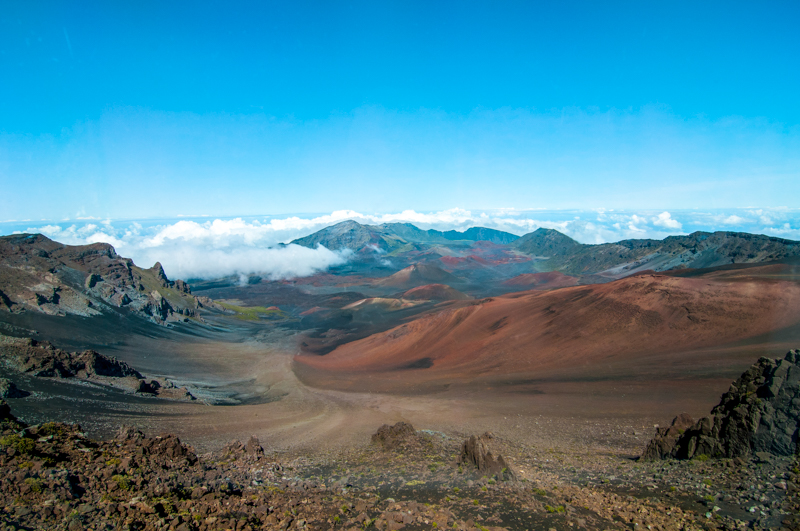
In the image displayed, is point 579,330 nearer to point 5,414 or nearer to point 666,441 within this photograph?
point 666,441

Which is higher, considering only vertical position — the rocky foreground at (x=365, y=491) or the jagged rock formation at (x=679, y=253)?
the jagged rock formation at (x=679, y=253)

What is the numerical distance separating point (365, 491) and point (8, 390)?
22787mm

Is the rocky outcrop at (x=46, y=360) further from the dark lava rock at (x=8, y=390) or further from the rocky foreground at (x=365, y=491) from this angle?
the rocky foreground at (x=365, y=491)

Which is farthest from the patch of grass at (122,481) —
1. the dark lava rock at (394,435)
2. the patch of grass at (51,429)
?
the dark lava rock at (394,435)

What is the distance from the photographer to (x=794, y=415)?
11227mm

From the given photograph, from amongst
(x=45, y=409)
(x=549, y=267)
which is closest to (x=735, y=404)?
(x=45, y=409)

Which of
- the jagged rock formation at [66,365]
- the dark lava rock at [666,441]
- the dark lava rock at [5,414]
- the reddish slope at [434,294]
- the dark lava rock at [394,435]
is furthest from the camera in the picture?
the reddish slope at [434,294]

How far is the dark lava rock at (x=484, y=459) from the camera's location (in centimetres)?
1362

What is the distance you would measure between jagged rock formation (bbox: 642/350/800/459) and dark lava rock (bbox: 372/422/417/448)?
1058 cm

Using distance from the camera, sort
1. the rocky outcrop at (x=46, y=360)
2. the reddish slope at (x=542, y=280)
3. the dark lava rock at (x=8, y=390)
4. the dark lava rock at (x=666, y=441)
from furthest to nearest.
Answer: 1. the reddish slope at (x=542, y=280)
2. the rocky outcrop at (x=46, y=360)
3. the dark lava rock at (x=8, y=390)
4. the dark lava rock at (x=666, y=441)

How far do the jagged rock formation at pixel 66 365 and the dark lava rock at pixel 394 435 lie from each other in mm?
22664

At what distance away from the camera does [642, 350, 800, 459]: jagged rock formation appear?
11.2m

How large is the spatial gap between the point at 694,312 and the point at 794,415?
31.7 metres

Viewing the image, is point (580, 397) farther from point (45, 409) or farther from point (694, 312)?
point (45, 409)
